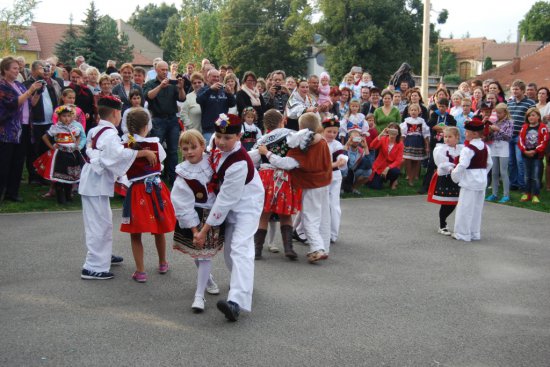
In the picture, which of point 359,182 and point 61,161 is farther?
point 359,182

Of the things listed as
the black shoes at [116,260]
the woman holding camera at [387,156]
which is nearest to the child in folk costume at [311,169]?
the black shoes at [116,260]

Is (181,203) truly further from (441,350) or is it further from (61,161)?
(61,161)

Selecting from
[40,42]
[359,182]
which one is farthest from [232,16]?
[359,182]

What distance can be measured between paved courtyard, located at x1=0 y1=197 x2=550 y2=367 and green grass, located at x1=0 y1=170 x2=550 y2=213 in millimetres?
1306

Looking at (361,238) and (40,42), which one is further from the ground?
(40,42)

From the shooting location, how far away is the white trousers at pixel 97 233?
6434 millimetres

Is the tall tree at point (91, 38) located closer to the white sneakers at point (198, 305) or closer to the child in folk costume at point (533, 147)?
the child in folk costume at point (533, 147)

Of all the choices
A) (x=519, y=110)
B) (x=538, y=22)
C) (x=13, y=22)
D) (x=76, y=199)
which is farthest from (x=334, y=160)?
(x=538, y=22)

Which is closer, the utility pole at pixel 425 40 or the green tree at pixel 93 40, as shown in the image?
the utility pole at pixel 425 40

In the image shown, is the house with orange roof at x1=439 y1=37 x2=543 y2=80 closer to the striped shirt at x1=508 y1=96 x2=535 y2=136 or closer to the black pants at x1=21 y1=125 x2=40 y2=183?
→ the striped shirt at x1=508 y1=96 x2=535 y2=136

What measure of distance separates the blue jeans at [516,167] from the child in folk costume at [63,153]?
898 cm

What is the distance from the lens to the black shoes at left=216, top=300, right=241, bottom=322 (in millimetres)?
5062

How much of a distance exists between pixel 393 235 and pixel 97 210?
4.45 m

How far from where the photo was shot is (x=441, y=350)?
476cm
